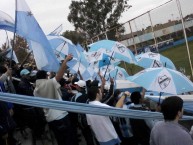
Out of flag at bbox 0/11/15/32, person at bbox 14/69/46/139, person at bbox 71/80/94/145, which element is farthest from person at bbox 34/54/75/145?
person at bbox 14/69/46/139

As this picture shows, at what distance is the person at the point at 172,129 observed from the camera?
110 inches

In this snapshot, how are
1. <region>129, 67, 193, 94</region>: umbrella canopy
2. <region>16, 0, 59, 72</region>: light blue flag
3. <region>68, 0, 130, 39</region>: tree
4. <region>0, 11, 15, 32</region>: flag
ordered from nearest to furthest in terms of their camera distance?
<region>129, 67, 193, 94</region>: umbrella canopy → <region>16, 0, 59, 72</region>: light blue flag → <region>0, 11, 15, 32</region>: flag → <region>68, 0, 130, 39</region>: tree

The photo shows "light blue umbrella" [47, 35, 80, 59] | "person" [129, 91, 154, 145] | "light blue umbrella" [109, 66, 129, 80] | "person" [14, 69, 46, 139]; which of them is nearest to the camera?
"person" [129, 91, 154, 145]

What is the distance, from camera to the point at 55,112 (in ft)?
16.9

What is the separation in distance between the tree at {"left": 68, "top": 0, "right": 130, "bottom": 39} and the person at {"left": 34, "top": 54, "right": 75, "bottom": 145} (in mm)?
43568

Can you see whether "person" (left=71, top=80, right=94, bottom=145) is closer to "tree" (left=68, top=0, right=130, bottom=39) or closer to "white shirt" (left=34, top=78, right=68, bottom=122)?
"white shirt" (left=34, top=78, right=68, bottom=122)

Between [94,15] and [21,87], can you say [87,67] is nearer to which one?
[21,87]

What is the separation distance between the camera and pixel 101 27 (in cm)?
4897

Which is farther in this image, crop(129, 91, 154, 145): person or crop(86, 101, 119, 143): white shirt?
crop(129, 91, 154, 145): person

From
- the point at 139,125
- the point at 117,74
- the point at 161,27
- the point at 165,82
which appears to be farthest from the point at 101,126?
the point at 161,27

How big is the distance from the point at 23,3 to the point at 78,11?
149 feet

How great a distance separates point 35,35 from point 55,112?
46.3 inches

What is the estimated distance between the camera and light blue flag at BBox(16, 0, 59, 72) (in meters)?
4.68

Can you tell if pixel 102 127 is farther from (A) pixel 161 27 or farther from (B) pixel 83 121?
(A) pixel 161 27
